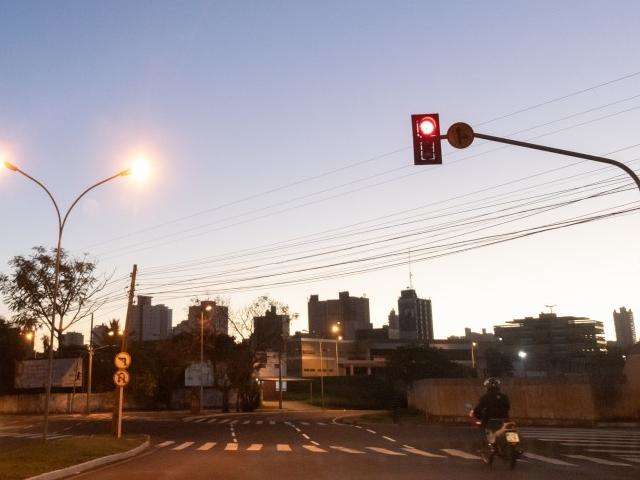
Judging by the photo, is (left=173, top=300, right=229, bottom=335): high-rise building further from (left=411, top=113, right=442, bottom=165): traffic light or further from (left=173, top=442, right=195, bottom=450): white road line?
(left=411, top=113, right=442, bottom=165): traffic light

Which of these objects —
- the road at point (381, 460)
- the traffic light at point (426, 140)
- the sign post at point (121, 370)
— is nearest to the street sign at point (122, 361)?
the sign post at point (121, 370)

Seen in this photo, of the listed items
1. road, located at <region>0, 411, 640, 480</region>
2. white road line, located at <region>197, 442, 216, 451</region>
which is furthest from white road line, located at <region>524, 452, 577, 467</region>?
white road line, located at <region>197, 442, 216, 451</region>

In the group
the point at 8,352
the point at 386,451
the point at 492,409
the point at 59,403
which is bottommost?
the point at 59,403

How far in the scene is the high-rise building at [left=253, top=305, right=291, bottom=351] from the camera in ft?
221

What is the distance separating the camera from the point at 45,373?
71125 millimetres

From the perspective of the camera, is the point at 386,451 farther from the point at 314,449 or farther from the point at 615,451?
the point at 615,451

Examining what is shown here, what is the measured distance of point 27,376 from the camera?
74688 millimetres

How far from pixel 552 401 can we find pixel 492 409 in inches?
750

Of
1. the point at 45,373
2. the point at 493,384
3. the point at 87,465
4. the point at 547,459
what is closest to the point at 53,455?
the point at 87,465

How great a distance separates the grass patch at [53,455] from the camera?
14.3 metres

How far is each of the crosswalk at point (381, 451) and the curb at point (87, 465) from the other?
1948 millimetres

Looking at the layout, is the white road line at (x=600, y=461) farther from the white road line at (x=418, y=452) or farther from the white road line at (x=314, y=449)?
the white road line at (x=314, y=449)

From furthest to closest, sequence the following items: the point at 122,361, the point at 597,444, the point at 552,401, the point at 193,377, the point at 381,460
→ 1. the point at 193,377
2. the point at 552,401
3. the point at 122,361
4. the point at 597,444
5. the point at 381,460

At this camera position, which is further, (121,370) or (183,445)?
(121,370)
